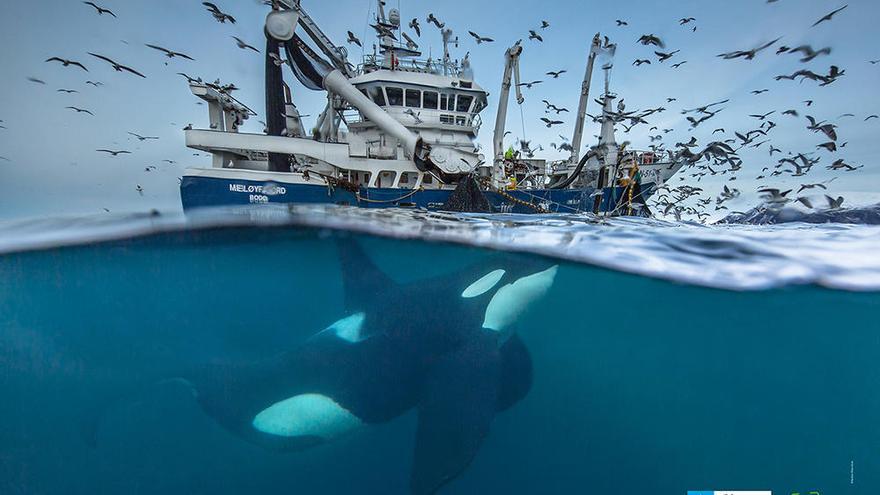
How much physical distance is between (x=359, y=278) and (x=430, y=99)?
50.3ft

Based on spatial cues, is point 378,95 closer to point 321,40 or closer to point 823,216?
point 321,40

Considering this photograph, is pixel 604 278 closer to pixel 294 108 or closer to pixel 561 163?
pixel 561 163

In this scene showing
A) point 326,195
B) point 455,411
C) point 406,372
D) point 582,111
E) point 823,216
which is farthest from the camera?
point 582,111

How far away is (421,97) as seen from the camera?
1864cm

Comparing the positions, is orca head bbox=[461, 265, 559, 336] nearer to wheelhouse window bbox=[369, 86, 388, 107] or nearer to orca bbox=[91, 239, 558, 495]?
orca bbox=[91, 239, 558, 495]

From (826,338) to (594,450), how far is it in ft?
20.7

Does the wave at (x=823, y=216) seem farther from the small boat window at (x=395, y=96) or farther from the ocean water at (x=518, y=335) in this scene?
the small boat window at (x=395, y=96)

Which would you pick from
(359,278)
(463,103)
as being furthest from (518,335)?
(463,103)

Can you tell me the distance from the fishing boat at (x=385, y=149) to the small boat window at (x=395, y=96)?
0.19ft

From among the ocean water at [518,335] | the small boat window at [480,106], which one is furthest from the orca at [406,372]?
the small boat window at [480,106]

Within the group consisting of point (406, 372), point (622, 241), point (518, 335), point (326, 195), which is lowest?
point (406, 372)

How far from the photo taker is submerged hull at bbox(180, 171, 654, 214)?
14383mm

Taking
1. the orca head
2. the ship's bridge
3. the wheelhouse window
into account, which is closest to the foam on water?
the orca head

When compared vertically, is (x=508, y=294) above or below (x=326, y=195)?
below
